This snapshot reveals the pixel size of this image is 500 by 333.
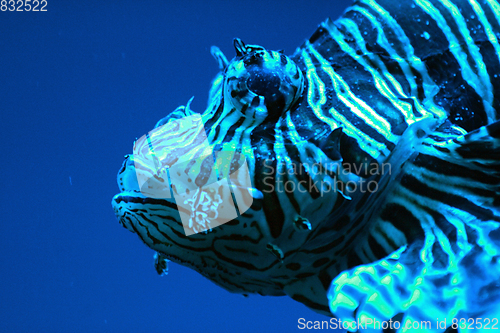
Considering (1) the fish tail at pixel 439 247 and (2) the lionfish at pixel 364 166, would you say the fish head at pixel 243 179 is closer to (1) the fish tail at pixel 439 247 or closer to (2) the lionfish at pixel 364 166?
(2) the lionfish at pixel 364 166

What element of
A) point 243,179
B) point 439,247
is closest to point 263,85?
point 243,179

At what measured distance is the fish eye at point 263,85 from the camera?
72 cm

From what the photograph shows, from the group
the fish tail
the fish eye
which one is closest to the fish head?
the fish eye

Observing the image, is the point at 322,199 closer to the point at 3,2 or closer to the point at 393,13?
the point at 393,13

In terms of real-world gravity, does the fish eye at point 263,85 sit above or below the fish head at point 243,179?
A: above

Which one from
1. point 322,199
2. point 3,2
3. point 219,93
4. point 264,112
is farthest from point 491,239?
point 3,2

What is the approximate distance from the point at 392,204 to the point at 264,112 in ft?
0.91

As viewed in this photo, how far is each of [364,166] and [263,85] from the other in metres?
0.21

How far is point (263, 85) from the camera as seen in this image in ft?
2.35

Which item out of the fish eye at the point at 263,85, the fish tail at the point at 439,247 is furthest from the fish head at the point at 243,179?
the fish tail at the point at 439,247

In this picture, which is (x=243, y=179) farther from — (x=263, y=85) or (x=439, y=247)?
(x=439, y=247)

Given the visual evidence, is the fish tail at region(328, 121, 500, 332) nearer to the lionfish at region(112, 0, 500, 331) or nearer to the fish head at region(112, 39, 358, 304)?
the lionfish at region(112, 0, 500, 331)

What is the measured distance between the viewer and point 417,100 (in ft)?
2.46

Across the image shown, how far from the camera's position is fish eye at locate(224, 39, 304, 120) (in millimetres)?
715
